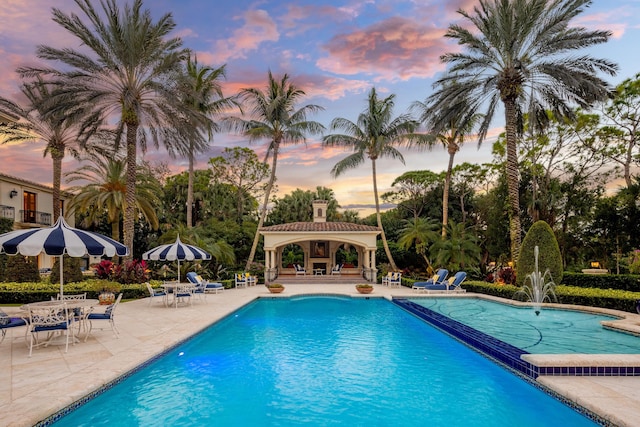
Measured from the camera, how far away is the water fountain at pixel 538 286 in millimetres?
15211

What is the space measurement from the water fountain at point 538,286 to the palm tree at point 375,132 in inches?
511

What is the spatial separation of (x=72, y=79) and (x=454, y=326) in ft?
60.9

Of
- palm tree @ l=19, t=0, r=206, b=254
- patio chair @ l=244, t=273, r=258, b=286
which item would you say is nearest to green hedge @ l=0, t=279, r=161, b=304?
palm tree @ l=19, t=0, r=206, b=254

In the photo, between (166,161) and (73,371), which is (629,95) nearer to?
(73,371)

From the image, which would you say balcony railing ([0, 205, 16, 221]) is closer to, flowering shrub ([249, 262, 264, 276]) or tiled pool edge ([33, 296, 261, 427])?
flowering shrub ([249, 262, 264, 276])

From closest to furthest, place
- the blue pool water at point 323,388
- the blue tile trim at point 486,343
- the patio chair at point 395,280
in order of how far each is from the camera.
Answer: the blue pool water at point 323,388 → the blue tile trim at point 486,343 → the patio chair at point 395,280

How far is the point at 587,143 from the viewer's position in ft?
86.4

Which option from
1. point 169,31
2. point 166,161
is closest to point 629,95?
point 169,31

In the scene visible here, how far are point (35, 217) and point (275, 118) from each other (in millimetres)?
20002

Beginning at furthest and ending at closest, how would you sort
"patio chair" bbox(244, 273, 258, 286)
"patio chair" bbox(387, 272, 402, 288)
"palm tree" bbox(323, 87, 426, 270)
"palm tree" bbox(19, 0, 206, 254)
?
"palm tree" bbox(323, 87, 426, 270), "patio chair" bbox(244, 273, 258, 286), "patio chair" bbox(387, 272, 402, 288), "palm tree" bbox(19, 0, 206, 254)

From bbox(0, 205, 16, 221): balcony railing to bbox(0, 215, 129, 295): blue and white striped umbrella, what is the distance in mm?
22712

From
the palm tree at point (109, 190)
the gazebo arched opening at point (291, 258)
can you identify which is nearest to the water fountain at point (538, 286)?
the gazebo arched opening at point (291, 258)

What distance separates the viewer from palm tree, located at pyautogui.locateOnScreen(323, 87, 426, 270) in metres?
28.1

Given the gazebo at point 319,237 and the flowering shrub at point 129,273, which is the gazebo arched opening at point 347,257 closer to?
the gazebo at point 319,237
